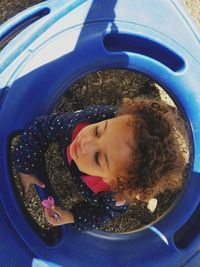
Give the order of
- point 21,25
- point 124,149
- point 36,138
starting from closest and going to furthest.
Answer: point 124,149, point 36,138, point 21,25

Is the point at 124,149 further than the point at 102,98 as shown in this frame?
No

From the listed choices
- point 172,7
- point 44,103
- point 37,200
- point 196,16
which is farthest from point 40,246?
point 196,16

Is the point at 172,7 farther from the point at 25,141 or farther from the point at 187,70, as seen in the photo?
the point at 25,141

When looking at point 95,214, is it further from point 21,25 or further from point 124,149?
point 21,25

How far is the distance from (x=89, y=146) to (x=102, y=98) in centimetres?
61

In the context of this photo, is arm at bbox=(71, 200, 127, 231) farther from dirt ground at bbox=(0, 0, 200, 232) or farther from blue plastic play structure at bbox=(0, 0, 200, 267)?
dirt ground at bbox=(0, 0, 200, 232)

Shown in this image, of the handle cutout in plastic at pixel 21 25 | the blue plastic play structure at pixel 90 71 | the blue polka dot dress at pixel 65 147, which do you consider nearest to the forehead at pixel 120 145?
the blue polka dot dress at pixel 65 147

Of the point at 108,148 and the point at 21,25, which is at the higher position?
the point at 21,25

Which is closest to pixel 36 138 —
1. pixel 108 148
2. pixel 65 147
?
pixel 65 147

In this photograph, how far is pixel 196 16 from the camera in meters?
1.89

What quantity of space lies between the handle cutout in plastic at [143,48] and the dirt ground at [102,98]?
0.21 m

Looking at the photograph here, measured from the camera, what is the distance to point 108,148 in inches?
43.6

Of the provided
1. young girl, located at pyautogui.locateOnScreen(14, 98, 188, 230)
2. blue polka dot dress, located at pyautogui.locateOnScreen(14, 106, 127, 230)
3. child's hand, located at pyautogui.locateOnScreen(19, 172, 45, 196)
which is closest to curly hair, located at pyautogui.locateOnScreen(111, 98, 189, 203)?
young girl, located at pyautogui.locateOnScreen(14, 98, 188, 230)

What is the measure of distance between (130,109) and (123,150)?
0.42 feet
